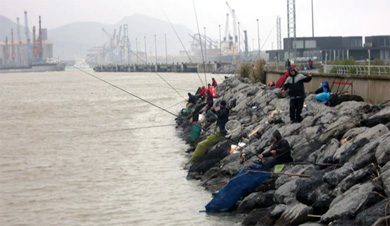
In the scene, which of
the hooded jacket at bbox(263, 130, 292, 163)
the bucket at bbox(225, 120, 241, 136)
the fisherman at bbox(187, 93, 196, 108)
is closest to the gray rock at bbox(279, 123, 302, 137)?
the hooded jacket at bbox(263, 130, 292, 163)

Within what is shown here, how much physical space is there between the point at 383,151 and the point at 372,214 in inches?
73.5

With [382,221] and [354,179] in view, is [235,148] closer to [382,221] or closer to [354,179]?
[354,179]

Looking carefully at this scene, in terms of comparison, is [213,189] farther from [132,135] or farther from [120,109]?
[120,109]

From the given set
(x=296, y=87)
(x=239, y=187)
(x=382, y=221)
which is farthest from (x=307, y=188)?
(x=296, y=87)

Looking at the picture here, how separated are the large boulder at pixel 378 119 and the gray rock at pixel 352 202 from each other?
331 centimetres

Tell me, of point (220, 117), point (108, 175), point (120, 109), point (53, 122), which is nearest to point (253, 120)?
point (220, 117)

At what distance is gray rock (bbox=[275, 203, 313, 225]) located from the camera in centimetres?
1008

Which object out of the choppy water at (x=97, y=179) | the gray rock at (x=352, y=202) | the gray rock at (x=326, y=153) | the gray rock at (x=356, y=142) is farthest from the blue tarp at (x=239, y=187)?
the gray rock at (x=352, y=202)

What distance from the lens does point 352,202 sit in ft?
30.8

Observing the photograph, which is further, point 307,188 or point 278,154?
point 278,154

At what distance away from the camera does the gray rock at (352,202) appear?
9.25m

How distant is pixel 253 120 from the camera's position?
69.2 feet

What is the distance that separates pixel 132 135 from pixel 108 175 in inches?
398

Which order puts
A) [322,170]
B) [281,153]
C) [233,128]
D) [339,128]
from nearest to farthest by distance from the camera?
[322,170], [281,153], [339,128], [233,128]
